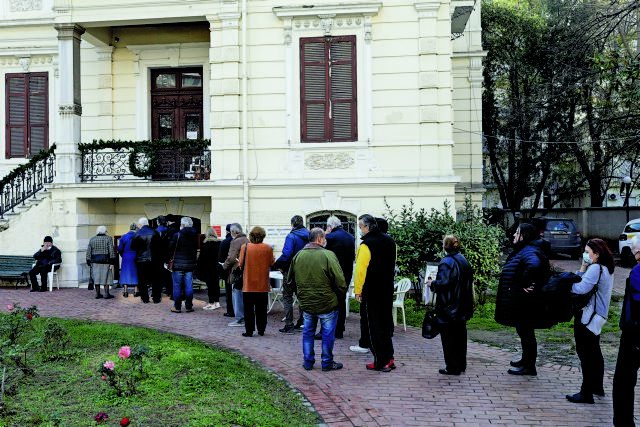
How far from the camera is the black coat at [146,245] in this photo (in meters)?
13.0

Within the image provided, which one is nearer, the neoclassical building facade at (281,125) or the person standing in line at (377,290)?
the person standing in line at (377,290)

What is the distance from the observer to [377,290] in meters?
7.96

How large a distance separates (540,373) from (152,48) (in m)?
13.5

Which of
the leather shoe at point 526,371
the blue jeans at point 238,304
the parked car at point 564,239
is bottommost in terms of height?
the leather shoe at point 526,371

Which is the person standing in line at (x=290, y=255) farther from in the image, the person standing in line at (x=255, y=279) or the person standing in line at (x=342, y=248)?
the person standing in line at (x=342, y=248)

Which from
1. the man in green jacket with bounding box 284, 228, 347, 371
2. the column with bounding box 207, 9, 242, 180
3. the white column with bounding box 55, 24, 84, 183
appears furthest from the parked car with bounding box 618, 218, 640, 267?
the white column with bounding box 55, 24, 84, 183

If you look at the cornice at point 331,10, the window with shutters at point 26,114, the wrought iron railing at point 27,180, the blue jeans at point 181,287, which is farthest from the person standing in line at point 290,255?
the window with shutters at point 26,114

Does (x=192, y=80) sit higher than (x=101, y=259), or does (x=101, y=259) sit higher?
(x=192, y=80)

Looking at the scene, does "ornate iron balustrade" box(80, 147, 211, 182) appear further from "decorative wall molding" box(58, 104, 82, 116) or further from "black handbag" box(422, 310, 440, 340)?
"black handbag" box(422, 310, 440, 340)

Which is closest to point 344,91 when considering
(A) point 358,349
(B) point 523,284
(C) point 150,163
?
(C) point 150,163

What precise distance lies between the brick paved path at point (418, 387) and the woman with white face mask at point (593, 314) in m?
0.22

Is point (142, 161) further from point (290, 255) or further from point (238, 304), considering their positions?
point (290, 255)

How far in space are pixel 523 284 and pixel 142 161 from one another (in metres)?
11.0

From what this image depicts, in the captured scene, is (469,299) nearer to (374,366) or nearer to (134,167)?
(374,366)
